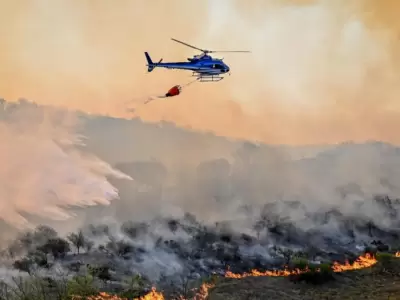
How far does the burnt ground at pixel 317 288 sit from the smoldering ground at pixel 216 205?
0.76 ft

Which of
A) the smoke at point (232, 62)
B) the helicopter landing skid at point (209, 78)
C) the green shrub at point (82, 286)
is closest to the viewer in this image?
the green shrub at point (82, 286)

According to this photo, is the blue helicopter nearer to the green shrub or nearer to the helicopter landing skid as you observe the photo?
the helicopter landing skid

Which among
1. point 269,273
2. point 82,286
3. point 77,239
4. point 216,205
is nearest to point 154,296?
point 82,286

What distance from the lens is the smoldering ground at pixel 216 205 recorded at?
5.71m

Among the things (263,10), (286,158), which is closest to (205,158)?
(286,158)

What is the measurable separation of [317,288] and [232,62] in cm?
280

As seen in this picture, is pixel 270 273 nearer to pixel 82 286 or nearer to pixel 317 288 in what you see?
pixel 317 288

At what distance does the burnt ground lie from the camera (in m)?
5.70

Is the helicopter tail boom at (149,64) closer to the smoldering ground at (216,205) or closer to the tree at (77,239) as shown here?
the smoldering ground at (216,205)

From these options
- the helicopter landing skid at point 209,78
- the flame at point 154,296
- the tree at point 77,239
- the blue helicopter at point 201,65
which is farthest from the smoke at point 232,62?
the flame at point 154,296

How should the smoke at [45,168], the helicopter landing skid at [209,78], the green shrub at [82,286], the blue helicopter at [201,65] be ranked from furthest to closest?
1. the helicopter landing skid at [209,78]
2. the blue helicopter at [201,65]
3. the smoke at [45,168]
4. the green shrub at [82,286]

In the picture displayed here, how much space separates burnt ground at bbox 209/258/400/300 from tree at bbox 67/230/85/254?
144 cm

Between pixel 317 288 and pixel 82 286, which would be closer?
pixel 82 286

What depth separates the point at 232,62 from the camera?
21.7 feet
